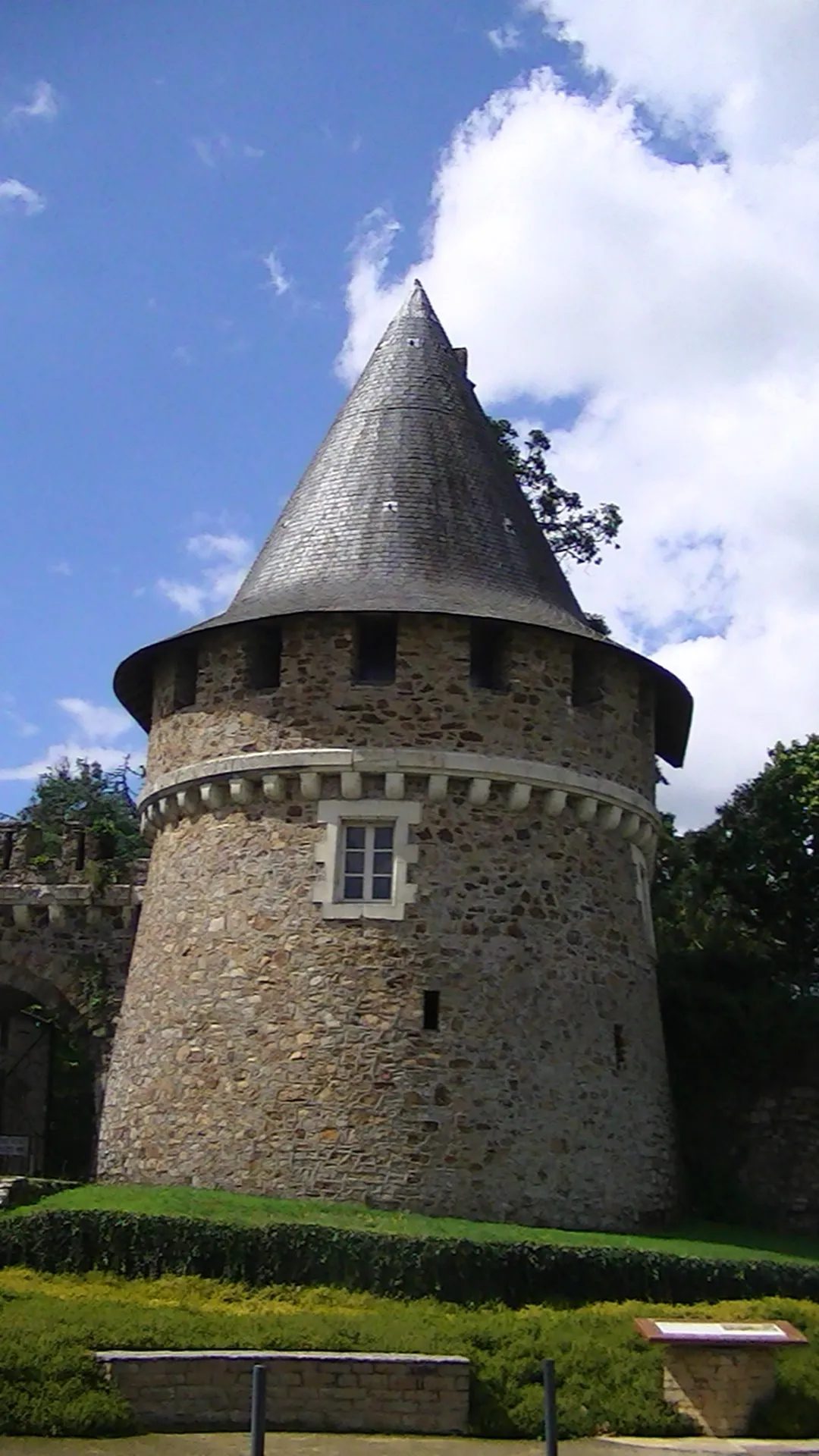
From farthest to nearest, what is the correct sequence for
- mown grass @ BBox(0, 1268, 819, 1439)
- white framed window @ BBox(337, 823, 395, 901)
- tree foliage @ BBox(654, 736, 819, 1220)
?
tree foliage @ BBox(654, 736, 819, 1220)
white framed window @ BBox(337, 823, 395, 901)
mown grass @ BBox(0, 1268, 819, 1439)

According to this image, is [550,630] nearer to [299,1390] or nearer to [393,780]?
[393,780]

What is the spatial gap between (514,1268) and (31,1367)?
450 cm

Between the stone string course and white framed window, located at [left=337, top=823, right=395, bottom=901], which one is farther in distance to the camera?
the stone string course

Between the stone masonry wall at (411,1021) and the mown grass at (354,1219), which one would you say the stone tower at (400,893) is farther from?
the mown grass at (354,1219)

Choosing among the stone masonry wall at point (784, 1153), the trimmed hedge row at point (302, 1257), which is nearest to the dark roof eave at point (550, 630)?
the stone masonry wall at point (784, 1153)

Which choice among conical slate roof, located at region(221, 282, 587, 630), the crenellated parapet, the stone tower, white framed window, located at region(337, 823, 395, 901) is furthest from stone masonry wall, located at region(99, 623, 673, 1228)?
the crenellated parapet

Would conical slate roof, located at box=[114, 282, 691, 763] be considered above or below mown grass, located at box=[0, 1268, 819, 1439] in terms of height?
above

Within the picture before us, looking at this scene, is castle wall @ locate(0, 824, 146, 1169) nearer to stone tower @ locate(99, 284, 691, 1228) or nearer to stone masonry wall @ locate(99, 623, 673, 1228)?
stone tower @ locate(99, 284, 691, 1228)

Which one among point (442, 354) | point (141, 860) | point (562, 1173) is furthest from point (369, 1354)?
point (442, 354)

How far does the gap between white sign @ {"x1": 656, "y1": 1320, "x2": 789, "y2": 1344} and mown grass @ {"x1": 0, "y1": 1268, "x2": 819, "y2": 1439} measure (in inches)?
18.2

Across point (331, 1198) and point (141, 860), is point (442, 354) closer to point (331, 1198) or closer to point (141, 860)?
point (141, 860)

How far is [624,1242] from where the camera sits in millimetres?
14461

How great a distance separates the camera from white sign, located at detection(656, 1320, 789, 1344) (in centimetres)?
1082

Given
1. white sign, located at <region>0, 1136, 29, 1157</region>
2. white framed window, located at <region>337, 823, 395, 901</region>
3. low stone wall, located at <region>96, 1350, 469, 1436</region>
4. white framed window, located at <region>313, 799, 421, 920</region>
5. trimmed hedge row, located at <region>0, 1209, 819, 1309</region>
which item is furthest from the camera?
white sign, located at <region>0, 1136, 29, 1157</region>
